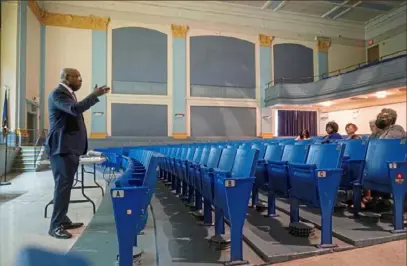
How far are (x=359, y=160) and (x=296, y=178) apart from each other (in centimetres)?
79

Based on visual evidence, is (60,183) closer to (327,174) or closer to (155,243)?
(155,243)

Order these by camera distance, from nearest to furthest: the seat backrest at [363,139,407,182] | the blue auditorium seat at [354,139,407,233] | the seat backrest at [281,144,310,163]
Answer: the blue auditorium seat at [354,139,407,233]
the seat backrest at [363,139,407,182]
the seat backrest at [281,144,310,163]

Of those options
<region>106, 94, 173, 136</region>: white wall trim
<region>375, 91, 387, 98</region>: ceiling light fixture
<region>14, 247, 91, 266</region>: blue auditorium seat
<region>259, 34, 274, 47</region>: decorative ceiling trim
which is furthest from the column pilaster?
<region>14, 247, 91, 266</region>: blue auditorium seat

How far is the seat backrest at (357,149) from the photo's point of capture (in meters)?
2.64

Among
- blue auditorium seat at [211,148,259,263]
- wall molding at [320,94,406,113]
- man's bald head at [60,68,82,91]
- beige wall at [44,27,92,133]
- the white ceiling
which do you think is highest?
the white ceiling

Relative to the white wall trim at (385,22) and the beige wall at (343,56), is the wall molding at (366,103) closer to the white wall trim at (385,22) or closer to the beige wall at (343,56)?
the beige wall at (343,56)

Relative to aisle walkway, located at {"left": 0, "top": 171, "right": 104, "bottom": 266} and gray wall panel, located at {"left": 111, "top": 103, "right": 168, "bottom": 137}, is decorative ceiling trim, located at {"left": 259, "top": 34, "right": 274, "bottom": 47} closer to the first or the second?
gray wall panel, located at {"left": 111, "top": 103, "right": 168, "bottom": 137}

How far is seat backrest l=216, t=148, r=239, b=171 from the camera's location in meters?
2.09

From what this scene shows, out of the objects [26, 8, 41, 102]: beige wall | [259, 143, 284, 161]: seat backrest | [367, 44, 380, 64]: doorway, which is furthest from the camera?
[367, 44, 380, 64]: doorway

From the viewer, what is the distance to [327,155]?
210cm

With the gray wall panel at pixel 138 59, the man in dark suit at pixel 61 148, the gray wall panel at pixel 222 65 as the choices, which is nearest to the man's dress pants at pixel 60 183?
the man in dark suit at pixel 61 148

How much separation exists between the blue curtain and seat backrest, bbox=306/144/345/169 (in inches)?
436

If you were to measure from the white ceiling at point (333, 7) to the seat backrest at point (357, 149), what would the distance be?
10661 mm

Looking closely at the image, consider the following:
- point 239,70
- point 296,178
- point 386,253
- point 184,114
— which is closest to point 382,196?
point 386,253
